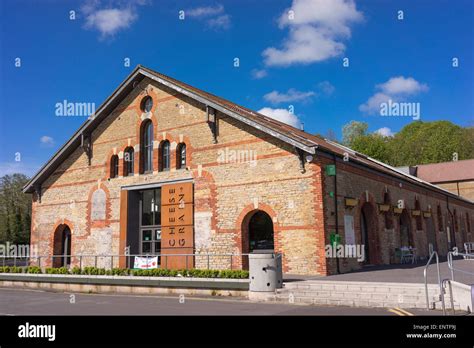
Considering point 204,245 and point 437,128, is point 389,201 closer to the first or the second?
point 204,245

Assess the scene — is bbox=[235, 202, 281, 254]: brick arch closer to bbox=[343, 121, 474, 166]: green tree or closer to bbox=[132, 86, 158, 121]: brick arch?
bbox=[132, 86, 158, 121]: brick arch

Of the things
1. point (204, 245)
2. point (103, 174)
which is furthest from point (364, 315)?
point (103, 174)

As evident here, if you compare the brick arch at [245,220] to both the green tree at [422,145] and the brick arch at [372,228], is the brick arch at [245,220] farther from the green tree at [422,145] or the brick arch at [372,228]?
the green tree at [422,145]

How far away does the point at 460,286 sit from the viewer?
388 inches

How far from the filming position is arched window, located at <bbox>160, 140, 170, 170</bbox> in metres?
21.6

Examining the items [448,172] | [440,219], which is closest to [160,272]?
[440,219]

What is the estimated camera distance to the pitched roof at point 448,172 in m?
51.3

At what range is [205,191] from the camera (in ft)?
64.0

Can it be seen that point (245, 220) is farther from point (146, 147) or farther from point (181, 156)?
point (146, 147)

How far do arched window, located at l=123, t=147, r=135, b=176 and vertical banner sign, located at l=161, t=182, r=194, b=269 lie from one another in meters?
3.18

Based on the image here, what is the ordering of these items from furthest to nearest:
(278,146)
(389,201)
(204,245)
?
(389,201) < (204,245) < (278,146)

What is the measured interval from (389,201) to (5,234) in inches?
1554

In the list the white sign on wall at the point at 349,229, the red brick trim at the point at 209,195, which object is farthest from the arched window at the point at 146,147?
the white sign on wall at the point at 349,229

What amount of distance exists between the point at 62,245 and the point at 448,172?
153 ft
